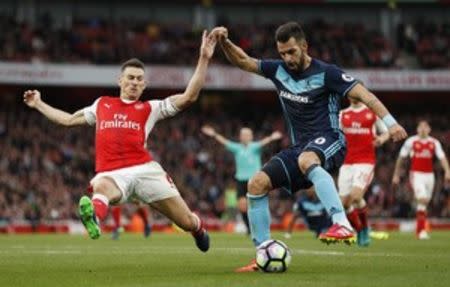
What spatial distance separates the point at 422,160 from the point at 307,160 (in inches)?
491

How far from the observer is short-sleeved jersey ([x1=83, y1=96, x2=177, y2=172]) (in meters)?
11.4

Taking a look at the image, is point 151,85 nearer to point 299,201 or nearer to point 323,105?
point 299,201

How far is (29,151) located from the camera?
120 ft

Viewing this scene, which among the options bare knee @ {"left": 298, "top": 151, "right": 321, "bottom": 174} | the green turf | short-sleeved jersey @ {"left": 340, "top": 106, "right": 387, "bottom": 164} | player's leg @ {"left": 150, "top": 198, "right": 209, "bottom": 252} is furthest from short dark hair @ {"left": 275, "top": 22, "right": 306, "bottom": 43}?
short-sleeved jersey @ {"left": 340, "top": 106, "right": 387, "bottom": 164}

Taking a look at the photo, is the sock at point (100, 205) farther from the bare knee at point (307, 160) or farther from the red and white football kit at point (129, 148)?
the bare knee at point (307, 160)

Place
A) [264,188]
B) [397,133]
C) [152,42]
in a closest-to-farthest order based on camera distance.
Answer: [397,133] → [264,188] → [152,42]

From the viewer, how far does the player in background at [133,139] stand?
1112 cm

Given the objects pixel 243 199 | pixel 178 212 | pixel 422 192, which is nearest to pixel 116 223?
pixel 243 199

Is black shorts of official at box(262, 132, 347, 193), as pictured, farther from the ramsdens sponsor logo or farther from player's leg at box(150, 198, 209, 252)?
player's leg at box(150, 198, 209, 252)

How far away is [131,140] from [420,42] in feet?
119

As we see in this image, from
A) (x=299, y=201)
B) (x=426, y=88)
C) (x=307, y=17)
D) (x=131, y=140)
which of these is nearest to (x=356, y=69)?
(x=426, y=88)

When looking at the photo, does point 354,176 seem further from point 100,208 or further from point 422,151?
point 100,208

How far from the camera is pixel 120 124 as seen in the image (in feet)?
37.6

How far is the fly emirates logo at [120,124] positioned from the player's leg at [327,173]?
1.99 m
